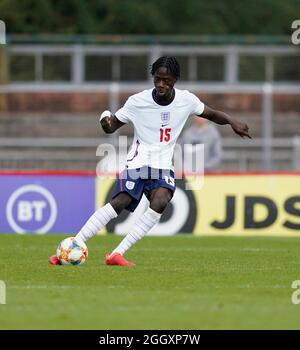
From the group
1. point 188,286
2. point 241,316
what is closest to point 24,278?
point 188,286

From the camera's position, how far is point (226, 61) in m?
33.9

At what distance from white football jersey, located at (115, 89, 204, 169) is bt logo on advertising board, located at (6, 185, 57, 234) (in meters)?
7.70

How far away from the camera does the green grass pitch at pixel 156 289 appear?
32.3ft

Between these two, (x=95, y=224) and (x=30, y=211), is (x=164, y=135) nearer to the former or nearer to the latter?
(x=95, y=224)

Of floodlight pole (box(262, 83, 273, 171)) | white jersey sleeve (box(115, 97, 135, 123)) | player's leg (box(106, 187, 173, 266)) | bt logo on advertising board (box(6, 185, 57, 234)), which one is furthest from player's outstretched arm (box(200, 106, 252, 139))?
floodlight pole (box(262, 83, 273, 171))

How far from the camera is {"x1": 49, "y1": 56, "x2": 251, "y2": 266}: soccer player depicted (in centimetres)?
1384

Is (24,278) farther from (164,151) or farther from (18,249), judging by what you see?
(18,249)

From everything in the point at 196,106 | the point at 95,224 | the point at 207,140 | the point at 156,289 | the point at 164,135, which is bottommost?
the point at 156,289

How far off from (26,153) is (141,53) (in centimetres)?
880

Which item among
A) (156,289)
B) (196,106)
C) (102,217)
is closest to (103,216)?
(102,217)

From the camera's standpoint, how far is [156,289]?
11.9 metres

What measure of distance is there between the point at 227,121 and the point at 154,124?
84cm
